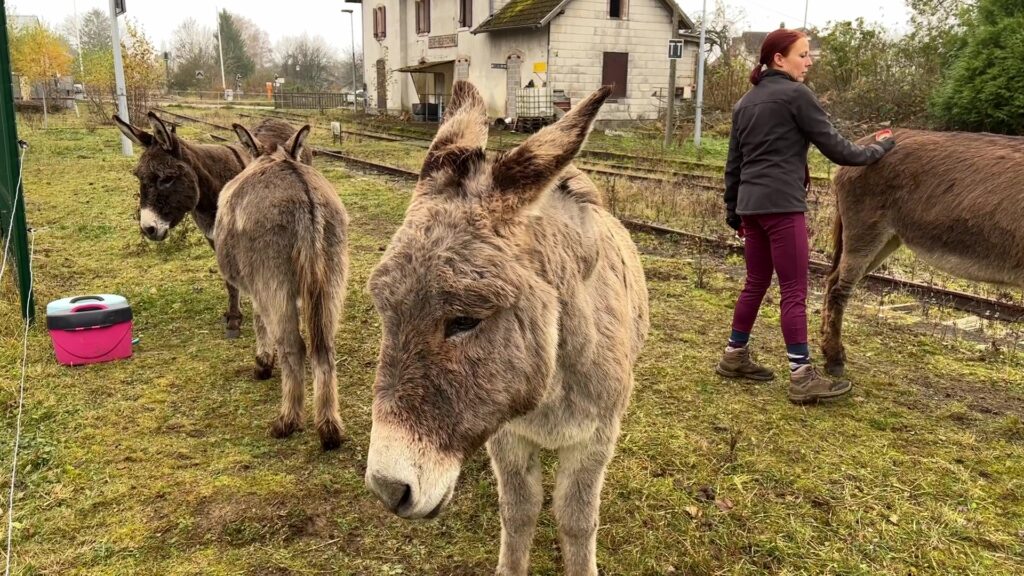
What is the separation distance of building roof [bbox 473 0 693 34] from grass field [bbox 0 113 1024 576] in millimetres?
21148

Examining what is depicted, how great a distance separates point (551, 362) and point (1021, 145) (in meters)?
4.57

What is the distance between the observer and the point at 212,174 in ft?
19.5

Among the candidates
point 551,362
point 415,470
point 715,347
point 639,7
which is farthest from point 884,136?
point 639,7

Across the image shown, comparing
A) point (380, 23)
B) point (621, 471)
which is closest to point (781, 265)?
point (621, 471)

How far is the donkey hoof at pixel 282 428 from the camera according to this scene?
3.98m

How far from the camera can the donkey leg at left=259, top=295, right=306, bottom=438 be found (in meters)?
3.93

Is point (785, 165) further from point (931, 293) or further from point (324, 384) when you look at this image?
point (931, 293)

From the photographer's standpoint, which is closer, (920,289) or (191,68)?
(920,289)

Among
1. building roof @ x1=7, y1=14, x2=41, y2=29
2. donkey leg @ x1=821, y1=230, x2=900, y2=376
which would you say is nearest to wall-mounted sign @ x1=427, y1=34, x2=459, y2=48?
building roof @ x1=7, y1=14, x2=41, y2=29

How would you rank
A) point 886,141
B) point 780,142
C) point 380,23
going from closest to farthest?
point 780,142 < point 886,141 < point 380,23

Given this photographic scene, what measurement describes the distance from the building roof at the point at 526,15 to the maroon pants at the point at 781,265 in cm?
2164

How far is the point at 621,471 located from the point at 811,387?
1.68 metres

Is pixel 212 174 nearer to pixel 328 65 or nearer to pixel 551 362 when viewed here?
pixel 551 362

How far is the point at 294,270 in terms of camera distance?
3.92 m
